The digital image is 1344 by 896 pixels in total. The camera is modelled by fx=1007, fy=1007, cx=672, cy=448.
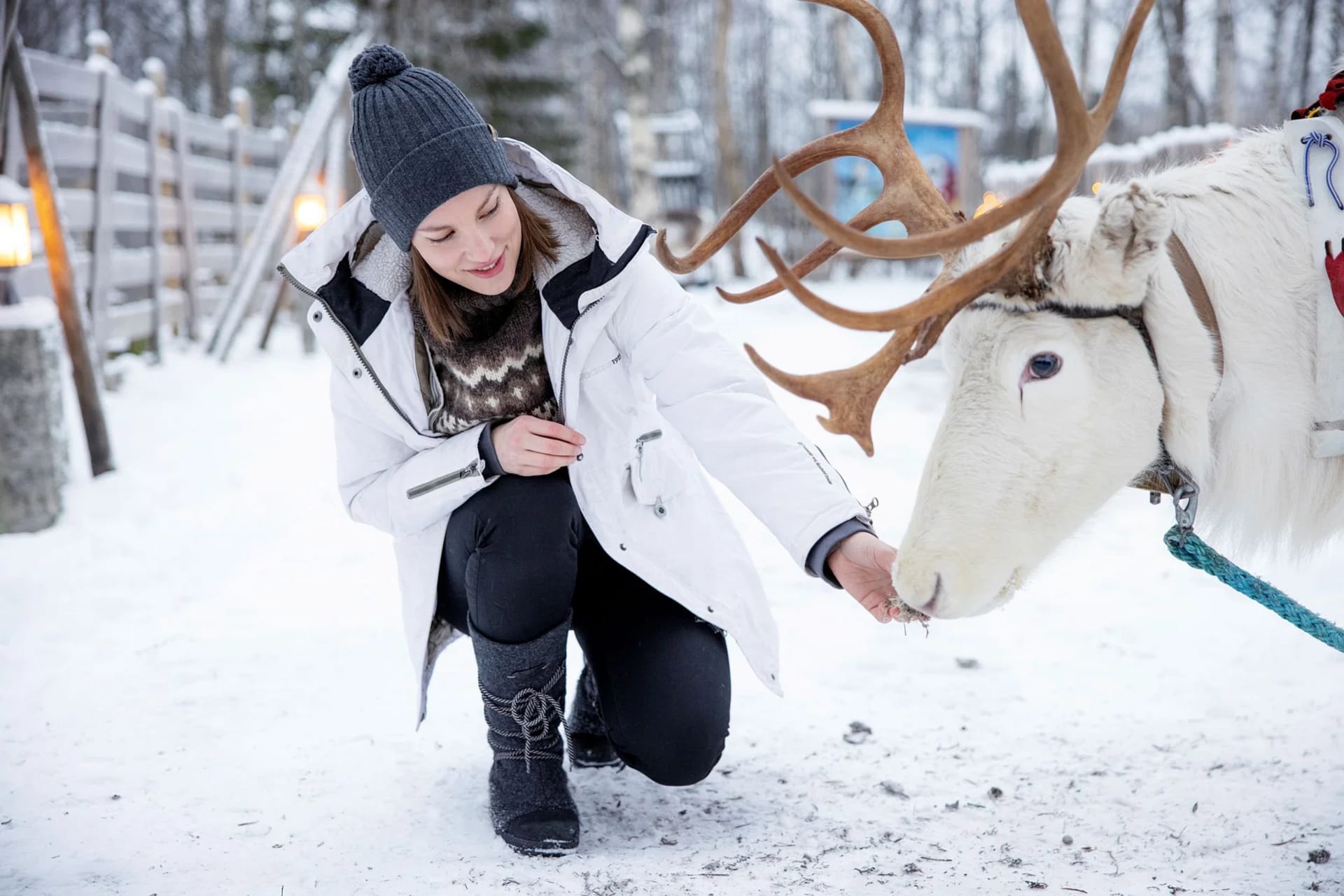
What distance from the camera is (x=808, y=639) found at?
8.84 feet

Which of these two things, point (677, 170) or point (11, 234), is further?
point (677, 170)

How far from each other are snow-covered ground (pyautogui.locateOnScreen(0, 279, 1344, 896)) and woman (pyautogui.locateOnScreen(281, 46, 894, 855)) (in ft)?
0.68

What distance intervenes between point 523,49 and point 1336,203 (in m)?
13.0

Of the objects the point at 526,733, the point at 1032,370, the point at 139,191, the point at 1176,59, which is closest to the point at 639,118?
the point at 139,191

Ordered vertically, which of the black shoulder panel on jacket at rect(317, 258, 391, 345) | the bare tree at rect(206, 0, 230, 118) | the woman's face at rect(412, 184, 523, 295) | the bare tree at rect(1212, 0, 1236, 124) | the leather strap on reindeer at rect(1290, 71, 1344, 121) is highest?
the bare tree at rect(206, 0, 230, 118)

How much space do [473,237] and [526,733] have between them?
881 millimetres

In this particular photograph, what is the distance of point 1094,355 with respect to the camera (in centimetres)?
142

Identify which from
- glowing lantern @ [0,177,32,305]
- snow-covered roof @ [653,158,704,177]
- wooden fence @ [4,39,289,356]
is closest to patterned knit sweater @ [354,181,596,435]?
glowing lantern @ [0,177,32,305]

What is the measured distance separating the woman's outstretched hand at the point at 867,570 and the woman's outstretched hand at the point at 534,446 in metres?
0.48

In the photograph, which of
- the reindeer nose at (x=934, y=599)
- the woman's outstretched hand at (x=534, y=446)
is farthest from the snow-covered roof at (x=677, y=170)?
the reindeer nose at (x=934, y=599)

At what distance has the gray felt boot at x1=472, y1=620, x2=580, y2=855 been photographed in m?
1.76

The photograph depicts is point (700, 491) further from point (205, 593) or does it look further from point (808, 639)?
point (205, 593)

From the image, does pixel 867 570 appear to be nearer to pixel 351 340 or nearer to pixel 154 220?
pixel 351 340

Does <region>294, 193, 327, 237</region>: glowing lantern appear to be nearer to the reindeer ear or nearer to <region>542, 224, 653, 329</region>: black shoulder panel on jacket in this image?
<region>542, 224, 653, 329</region>: black shoulder panel on jacket
